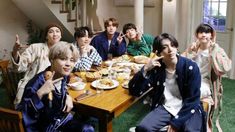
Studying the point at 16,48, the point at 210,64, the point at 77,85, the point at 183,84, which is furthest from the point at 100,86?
the point at 210,64

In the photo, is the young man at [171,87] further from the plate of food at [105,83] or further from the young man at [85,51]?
the young man at [85,51]

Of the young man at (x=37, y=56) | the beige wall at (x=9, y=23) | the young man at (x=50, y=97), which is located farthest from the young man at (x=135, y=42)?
the beige wall at (x=9, y=23)

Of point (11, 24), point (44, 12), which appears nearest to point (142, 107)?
point (44, 12)

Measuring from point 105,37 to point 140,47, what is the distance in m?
0.43

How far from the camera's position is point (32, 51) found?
2.30m

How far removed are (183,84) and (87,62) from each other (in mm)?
956

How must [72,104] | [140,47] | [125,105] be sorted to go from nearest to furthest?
1. [72,104]
2. [125,105]
3. [140,47]

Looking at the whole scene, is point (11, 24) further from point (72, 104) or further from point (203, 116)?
point (203, 116)

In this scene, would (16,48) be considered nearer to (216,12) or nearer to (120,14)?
(120,14)

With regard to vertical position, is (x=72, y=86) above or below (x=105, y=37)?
below

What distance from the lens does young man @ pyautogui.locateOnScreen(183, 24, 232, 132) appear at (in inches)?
80.4

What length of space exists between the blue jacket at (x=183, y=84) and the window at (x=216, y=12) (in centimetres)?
283

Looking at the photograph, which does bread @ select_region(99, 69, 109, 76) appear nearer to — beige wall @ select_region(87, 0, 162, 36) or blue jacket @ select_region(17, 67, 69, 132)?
blue jacket @ select_region(17, 67, 69, 132)

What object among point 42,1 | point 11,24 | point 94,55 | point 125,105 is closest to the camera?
point 125,105
